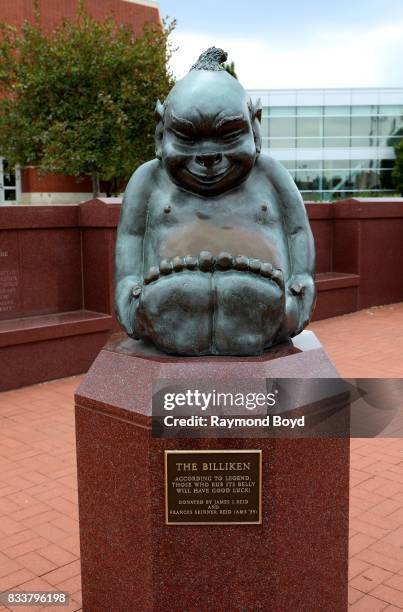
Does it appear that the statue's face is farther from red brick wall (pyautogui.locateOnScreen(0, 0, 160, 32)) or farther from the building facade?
the building facade

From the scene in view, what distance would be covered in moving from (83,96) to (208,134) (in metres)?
18.1

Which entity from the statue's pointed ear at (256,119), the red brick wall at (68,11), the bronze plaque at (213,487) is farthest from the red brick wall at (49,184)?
the bronze plaque at (213,487)

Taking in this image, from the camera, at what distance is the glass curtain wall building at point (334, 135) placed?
43.0 meters

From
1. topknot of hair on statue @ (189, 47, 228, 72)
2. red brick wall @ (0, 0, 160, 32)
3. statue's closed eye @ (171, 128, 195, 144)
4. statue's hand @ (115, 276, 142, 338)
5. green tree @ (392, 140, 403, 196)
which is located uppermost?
red brick wall @ (0, 0, 160, 32)

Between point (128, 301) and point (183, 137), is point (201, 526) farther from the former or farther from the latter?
point (183, 137)

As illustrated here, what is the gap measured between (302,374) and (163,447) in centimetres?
66

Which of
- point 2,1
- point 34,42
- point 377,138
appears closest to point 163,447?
point 34,42

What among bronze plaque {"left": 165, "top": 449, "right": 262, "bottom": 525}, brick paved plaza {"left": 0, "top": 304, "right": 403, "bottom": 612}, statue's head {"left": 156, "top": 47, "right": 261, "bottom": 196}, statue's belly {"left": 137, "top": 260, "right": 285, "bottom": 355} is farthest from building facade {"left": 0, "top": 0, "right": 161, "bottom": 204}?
bronze plaque {"left": 165, "top": 449, "right": 262, "bottom": 525}

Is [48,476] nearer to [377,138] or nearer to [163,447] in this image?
[163,447]

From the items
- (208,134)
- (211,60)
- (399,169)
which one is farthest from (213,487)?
(399,169)

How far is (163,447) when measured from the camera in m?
2.72

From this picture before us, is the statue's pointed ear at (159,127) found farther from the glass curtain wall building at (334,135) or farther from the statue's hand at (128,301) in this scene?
the glass curtain wall building at (334,135)

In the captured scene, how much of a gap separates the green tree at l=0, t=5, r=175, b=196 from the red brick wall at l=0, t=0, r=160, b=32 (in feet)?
13.1

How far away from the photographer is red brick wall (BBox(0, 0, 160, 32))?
26.8 m
